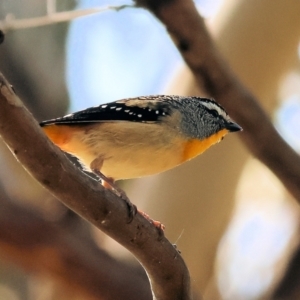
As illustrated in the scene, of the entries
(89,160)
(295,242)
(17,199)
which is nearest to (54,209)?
(17,199)

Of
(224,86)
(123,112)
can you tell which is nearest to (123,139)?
(123,112)

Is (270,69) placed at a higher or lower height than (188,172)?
higher

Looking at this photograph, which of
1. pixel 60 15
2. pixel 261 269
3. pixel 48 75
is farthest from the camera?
pixel 261 269

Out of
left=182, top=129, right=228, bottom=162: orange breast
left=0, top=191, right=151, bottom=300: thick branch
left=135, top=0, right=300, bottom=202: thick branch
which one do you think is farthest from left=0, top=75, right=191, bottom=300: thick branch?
left=135, top=0, right=300, bottom=202: thick branch

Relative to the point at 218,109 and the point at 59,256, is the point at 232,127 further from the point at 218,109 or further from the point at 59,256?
the point at 59,256

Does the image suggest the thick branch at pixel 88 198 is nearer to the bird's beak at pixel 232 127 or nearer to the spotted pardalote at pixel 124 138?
the spotted pardalote at pixel 124 138

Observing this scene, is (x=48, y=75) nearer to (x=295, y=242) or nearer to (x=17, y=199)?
(x=17, y=199)

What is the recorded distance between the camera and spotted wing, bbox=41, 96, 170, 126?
2609 mm

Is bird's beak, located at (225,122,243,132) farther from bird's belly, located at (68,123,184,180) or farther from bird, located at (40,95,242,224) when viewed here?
bird's belly, located at (68,123,184,180)

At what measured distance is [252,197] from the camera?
471 cm

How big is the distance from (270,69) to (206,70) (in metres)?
1.10

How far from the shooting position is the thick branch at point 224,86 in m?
2.77


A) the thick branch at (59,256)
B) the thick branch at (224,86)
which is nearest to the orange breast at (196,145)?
the thick branch at (224,86)

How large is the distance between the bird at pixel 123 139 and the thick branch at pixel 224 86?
28 centimetres
